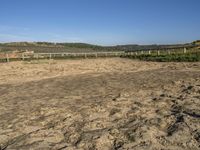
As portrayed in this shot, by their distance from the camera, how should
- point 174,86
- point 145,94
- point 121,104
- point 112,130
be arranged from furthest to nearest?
point 174,86
point 145,94
point 121,104
point 112,130

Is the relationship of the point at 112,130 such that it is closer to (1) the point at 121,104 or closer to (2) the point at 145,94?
(1) the point at 121,104

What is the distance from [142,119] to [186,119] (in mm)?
912

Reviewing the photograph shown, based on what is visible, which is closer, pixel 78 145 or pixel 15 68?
pixel 78 145

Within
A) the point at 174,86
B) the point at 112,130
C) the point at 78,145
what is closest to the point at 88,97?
the point at 174,86

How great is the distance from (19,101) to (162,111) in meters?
5.00

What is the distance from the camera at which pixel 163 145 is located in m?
5.50

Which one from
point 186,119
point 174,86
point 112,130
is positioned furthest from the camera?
point 174,86

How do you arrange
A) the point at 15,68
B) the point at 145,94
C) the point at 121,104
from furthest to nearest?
the point at 15,68, the point at 145,94, the point at 121,104

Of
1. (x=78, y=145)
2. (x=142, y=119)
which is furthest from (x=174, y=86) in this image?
(x=78, y=145)

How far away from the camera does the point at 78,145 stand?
5773mm

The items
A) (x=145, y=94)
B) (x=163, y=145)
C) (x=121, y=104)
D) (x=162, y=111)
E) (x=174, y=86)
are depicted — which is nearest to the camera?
(x=163, y=145)

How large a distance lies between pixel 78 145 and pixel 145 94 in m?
5.05

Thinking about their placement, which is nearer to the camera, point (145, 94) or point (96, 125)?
point (96, 125)

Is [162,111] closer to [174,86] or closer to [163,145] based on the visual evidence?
[163,145]
